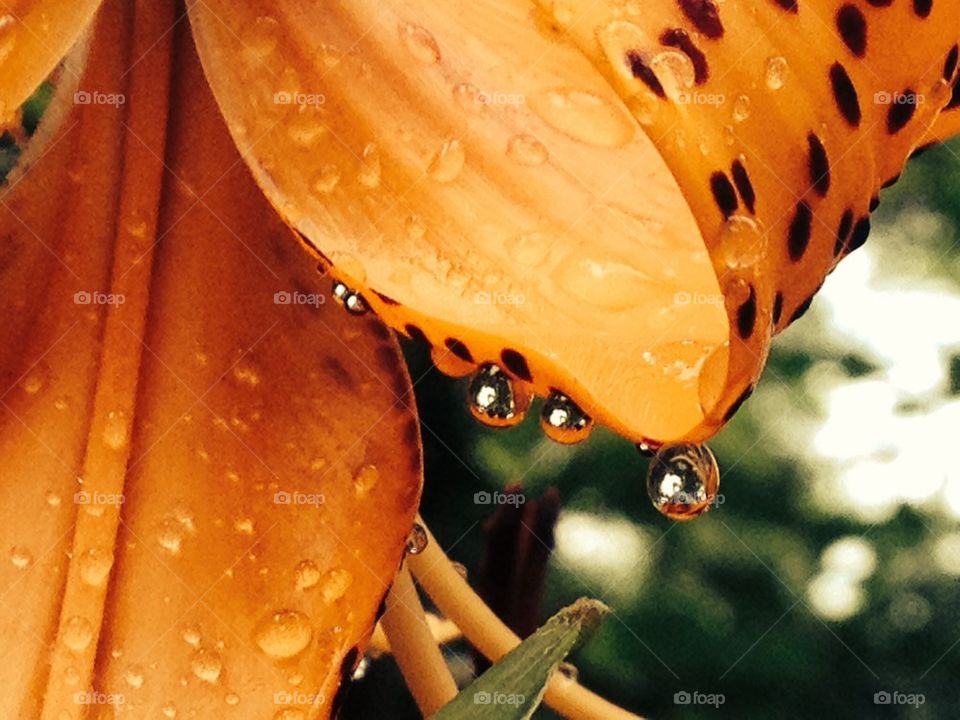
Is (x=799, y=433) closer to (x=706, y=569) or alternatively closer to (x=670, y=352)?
(x=706, y=569)

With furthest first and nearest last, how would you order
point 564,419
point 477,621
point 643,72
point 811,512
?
point 811,512 → point 477,621 → point 564,419 → point 643,72

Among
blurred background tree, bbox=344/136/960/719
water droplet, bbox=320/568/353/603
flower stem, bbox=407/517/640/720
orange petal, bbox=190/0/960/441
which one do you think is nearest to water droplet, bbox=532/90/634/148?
orange petal, bbox=190/0/960/441

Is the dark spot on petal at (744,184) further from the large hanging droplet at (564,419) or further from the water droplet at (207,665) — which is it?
the water droplet at (207,665)

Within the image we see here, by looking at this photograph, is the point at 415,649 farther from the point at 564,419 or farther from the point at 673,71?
the point at 673,71

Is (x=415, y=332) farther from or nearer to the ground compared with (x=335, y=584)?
farther from the ground

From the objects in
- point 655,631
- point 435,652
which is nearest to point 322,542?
point 435,652

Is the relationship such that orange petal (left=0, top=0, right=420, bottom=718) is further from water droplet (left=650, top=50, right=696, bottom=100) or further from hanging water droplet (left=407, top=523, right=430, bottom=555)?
water droplet (left=650, top=50, right=696, bottom=100)

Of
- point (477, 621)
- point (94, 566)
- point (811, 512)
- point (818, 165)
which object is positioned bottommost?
point (811, 512)

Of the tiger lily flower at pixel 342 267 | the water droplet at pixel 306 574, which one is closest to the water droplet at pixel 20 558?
the tiger lily flower at pixel 342 267

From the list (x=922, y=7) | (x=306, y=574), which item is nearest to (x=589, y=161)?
(x=922, y=7)
